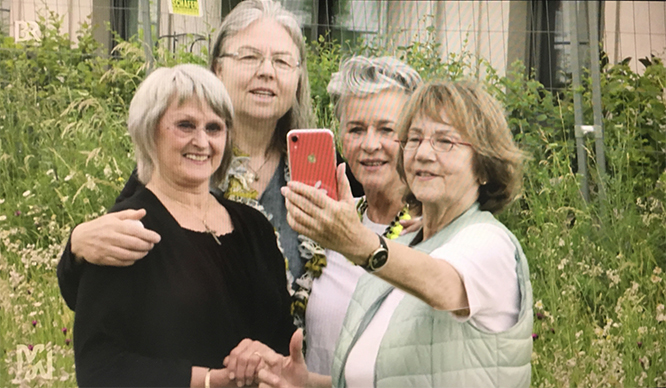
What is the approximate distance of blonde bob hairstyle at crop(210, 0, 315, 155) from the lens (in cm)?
252

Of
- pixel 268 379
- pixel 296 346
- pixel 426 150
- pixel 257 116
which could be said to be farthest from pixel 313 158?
pixel 268 379

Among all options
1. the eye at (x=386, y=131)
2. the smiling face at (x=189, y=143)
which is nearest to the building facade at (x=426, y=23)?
the smiling face at (x=189, y=143)

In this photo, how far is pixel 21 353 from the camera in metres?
2.87

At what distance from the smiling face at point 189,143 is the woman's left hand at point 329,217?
0.23 metres

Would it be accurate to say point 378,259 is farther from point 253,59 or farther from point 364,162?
point 253,59

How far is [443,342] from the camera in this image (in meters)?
2.47

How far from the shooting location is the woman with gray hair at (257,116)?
2.51 m

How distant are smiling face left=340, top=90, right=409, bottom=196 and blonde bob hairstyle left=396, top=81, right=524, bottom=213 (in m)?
0.03

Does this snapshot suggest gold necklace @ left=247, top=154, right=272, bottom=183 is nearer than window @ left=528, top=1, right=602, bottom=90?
Yes

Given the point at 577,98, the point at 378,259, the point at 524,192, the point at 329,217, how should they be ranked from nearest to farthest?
the point at 378,259
the point at 329,217
the point at 524,192
the point at 577,98

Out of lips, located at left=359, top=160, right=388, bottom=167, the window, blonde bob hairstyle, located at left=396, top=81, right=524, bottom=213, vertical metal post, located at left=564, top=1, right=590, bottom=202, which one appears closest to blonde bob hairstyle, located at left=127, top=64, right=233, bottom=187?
lips, located at left=359, top=160, right=388, bottom=167

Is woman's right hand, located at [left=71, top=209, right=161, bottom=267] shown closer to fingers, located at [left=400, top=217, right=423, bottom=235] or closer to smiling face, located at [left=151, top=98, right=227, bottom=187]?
smiling face, located at [left=151, top=98, right=227, bottom=187]

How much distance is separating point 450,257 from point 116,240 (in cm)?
91

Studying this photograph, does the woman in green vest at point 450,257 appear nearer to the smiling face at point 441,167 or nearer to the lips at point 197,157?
the smiling face at point 441,167
